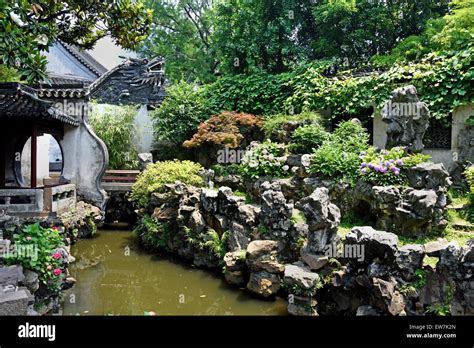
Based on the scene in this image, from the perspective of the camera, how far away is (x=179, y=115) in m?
14.1

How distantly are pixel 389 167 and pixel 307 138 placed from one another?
8.78 ft

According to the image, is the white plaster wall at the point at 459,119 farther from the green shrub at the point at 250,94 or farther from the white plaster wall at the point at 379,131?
the green shrub at the point at 250,94

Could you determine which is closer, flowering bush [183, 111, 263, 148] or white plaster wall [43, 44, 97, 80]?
flowering bush [183, 111, 263, 148]

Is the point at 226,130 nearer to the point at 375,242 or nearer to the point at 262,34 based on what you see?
the point at 262,34

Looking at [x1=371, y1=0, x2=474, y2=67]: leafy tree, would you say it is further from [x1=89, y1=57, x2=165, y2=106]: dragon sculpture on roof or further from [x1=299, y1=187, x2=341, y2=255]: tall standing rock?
[x1=89, y1=57, x2=165, y2=106]: dragon sculpture on roof

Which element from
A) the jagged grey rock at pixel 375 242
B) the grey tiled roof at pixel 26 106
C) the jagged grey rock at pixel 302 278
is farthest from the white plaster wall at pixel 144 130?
the jagged grey rock at pixel 375 242

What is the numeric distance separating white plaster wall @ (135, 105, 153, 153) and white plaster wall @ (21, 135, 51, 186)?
11.1 ft

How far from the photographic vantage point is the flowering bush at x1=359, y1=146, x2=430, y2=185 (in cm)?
772

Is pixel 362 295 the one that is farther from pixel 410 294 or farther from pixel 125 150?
pixel 125 150

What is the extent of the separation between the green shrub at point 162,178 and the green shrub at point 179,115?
127 inches

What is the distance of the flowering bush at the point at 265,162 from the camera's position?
9734 mm

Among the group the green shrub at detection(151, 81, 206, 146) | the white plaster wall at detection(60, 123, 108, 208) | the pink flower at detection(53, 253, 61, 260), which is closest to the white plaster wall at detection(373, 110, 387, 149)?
the green shrub at detection(151, 81, 206, 146)

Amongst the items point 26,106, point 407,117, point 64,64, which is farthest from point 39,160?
point 407,117
